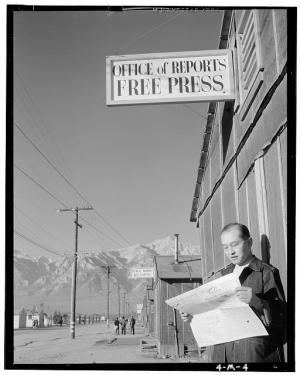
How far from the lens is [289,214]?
459 cm

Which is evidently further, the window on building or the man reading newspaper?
the window on building

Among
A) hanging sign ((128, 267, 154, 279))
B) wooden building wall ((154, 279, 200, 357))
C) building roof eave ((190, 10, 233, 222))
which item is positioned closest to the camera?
building roof eave ((190, 10, 233, 222))

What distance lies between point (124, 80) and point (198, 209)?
20.4ft

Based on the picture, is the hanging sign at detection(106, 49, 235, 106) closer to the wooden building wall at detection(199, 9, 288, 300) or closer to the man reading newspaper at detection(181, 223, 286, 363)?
the wooden building wall at detection(199, 9, 288, 300)

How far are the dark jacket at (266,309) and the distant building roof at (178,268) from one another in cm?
1363

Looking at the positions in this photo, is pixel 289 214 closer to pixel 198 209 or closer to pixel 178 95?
pixel 178 95

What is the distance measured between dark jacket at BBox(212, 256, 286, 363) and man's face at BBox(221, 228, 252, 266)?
0.37ft

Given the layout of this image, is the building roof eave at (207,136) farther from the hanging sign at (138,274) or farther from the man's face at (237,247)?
the man's face at (237,247)

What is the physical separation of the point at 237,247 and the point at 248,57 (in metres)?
2.51

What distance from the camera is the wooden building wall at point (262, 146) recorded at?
4703 millimetres

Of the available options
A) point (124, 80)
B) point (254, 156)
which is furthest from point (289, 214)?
point (124, 80)

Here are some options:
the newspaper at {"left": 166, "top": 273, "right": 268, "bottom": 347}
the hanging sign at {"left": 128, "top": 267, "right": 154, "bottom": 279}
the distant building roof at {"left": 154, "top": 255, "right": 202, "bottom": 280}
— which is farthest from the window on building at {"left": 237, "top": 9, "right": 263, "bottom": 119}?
the distant building roof at {"left": 154, "top": 255, "right": 202, "bottom": 280}

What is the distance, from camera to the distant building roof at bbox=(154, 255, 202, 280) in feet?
60.6

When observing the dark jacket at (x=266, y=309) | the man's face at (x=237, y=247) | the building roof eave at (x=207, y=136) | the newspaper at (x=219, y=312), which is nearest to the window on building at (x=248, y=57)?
the building roof eave at (x=207, y=136)
